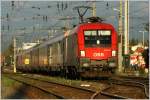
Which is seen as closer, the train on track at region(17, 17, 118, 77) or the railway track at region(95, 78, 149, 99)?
the railway track at region(95, 78, 149, 99)

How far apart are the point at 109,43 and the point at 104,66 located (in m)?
1.46

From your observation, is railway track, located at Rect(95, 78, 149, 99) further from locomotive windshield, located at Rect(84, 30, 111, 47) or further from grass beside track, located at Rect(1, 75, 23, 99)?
locomotive windshield, located at Rect(84, 30, 111, 47)

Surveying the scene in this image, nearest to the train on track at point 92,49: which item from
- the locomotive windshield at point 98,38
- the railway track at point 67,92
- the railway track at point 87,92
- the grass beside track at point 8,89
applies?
the locomotive windshield at point 98,38

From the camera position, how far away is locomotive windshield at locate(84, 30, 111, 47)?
2678 centimetres

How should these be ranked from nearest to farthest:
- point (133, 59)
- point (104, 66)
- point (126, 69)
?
point (104, 66) → point (133, 59) → point (126, 69)

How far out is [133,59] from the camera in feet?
137

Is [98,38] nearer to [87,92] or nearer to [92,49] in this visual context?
[92,49]

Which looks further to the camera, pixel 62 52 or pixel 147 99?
pixel 62 52

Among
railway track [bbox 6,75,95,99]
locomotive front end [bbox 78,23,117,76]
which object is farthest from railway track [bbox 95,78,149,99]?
locomotive front end [bbox 78,23,117,76]

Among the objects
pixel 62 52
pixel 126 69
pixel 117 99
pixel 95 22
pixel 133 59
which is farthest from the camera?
pixel 126 69

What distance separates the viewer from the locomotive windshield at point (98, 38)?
2678cm

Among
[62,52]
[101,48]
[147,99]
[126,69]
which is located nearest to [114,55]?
[101,48]

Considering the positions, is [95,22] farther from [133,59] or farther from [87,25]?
[133,59]

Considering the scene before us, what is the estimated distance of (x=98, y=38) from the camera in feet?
88.6
